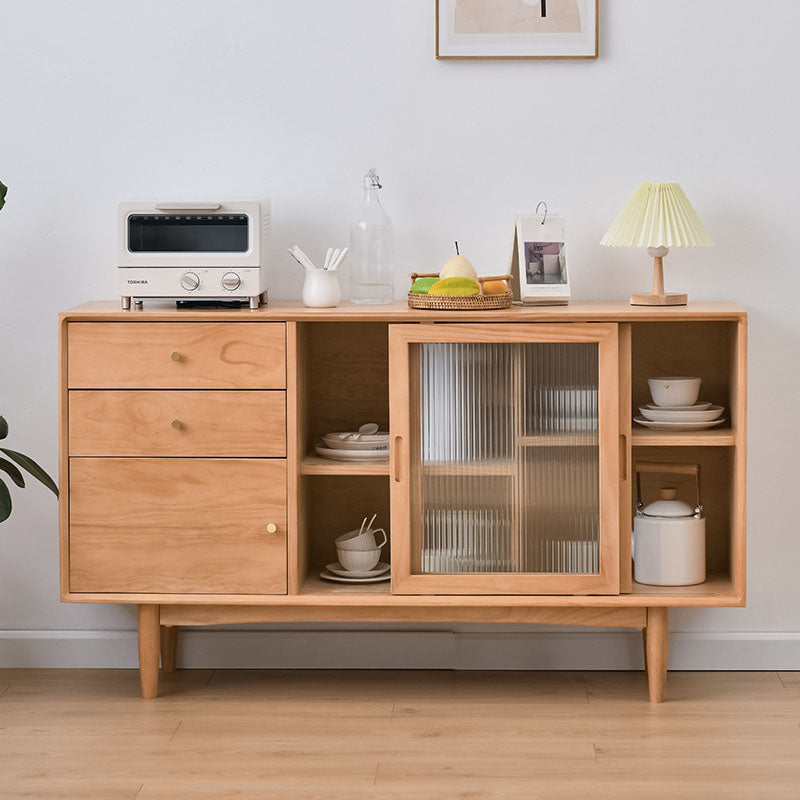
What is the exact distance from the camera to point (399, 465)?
265cm

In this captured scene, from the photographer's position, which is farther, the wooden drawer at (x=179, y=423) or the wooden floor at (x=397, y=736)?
the wooden drawer at (x=179, y=423)

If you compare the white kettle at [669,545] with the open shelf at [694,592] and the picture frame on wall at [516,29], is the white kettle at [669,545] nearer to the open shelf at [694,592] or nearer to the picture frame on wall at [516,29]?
the open shelf at [694,592]

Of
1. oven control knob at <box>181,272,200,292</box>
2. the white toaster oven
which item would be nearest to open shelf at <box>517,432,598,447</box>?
the white toaster oven

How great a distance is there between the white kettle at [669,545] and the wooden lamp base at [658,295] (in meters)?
0.49

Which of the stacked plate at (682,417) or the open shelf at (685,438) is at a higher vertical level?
the stacked plate at (682,417)

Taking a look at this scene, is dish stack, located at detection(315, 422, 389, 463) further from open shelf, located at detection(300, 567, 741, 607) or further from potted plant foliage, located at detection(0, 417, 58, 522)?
potted plant foliage, located at detection(0, 417, 58, 522)

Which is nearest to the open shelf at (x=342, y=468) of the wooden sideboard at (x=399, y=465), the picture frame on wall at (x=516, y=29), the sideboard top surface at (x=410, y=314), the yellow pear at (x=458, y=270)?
the wooden sideboard at (x=399, y=465)

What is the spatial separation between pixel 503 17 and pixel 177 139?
88cm

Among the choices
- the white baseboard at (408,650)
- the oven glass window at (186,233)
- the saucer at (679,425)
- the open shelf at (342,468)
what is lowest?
the white baseboard at (408,650)

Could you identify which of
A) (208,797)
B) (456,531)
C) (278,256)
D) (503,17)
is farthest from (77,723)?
(503,17)

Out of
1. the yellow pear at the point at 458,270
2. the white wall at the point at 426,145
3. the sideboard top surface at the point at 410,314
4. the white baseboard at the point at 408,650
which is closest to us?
the sideboard top surface at the point at 410,314

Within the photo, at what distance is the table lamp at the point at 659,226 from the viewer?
269 cm

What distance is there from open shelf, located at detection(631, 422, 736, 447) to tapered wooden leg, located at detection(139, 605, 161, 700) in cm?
120

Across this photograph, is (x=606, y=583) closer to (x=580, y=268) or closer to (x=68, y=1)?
(x=580, y=268)
